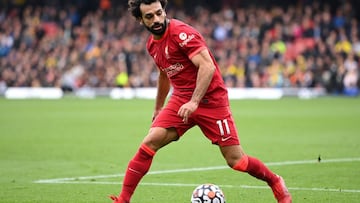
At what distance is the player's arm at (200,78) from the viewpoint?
8133mm

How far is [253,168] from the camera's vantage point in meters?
8.51

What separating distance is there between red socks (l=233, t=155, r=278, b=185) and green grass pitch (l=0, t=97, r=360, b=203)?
813 millimetres

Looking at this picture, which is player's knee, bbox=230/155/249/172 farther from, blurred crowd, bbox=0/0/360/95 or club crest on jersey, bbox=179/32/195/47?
blurred crowd, bbox=0/0/360/95

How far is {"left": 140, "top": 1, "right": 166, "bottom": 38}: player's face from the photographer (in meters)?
8.35

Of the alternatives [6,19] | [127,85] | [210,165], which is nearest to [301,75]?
[127,85]

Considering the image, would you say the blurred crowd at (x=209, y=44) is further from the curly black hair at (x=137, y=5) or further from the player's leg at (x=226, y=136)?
the curly black hair at (x=137, y=5)

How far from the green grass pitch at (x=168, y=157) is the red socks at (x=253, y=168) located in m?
0.81

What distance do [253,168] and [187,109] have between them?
1.00 metres

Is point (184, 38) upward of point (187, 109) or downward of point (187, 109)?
upward

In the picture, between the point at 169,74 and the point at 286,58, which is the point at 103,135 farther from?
the point at 286,58

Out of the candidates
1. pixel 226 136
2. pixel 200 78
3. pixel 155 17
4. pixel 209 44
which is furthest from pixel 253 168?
pixel 209 44

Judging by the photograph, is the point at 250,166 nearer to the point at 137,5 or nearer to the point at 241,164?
the point at 241,164

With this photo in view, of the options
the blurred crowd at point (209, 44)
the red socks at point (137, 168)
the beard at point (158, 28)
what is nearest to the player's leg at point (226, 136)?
the red socks at point (137, 168)

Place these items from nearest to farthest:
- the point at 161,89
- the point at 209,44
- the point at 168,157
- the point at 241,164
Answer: the point at 241,164 → the point at 161,89 → the point at 168,157 → the point at 209,44
